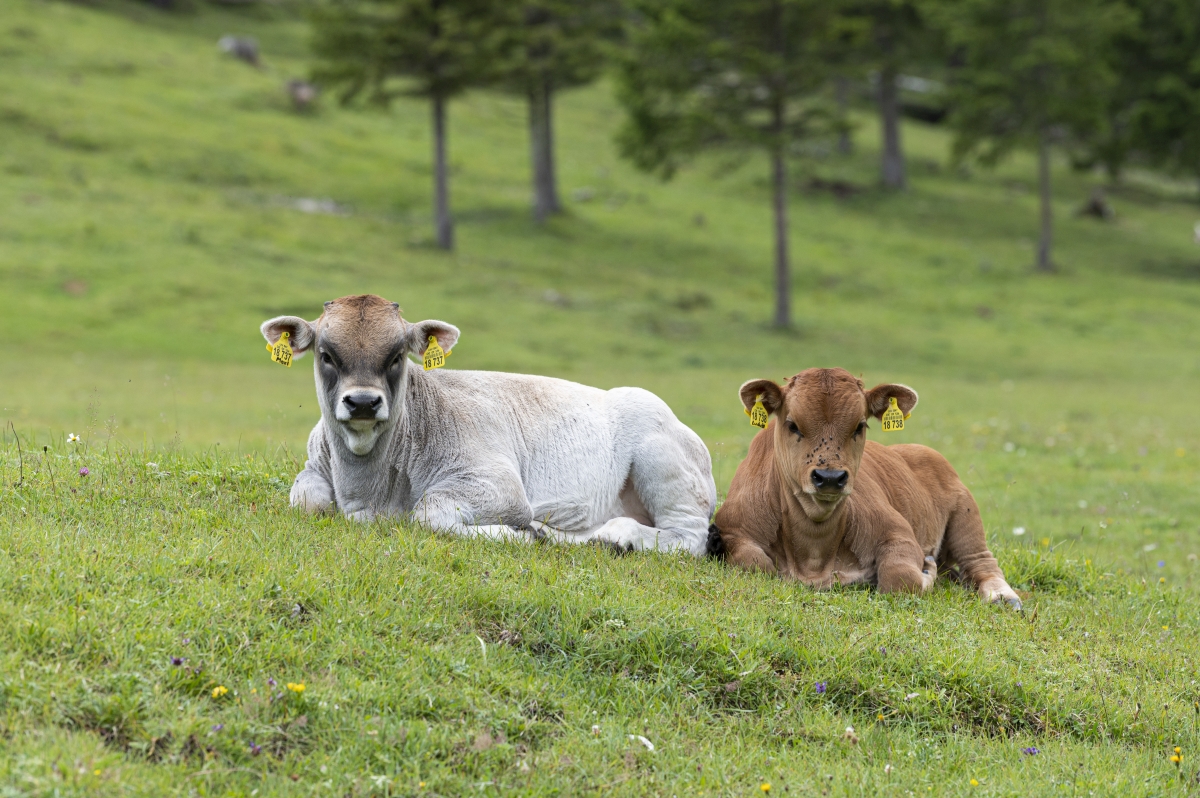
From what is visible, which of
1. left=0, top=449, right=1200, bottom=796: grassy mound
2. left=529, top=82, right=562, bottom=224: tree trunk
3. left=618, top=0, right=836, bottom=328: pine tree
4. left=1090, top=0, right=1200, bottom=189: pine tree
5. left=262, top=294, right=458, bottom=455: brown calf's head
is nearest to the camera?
left=0, top=449, right=1200, bottom=796: grassy mound

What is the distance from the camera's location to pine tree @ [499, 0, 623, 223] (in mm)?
41250

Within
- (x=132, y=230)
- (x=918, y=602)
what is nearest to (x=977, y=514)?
(x=918, y=602)

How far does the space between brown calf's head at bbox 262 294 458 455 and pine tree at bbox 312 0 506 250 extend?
104 ft

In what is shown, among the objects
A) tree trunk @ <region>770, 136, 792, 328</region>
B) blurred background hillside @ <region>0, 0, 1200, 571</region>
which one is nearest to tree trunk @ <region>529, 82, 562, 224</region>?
blurred background hillside @ <region>0, 0, 1200, 571</region>

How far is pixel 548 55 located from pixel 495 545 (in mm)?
38382

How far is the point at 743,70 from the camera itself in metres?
35.8

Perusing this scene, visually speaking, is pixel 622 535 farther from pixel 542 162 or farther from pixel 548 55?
pixel 542 162

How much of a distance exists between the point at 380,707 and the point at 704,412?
16.9 metres

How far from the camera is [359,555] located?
7.14 metres

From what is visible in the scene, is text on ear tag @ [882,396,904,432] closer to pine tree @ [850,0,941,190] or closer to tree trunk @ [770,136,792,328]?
tree trunk @ [770,136,792,328]

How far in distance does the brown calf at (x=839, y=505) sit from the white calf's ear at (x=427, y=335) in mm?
2370

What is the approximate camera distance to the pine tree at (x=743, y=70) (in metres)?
35.5

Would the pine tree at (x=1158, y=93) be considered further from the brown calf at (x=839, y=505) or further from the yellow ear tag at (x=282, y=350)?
the yellow ear tag at (x=282, y=350)

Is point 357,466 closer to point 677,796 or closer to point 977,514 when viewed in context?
point 677,796
